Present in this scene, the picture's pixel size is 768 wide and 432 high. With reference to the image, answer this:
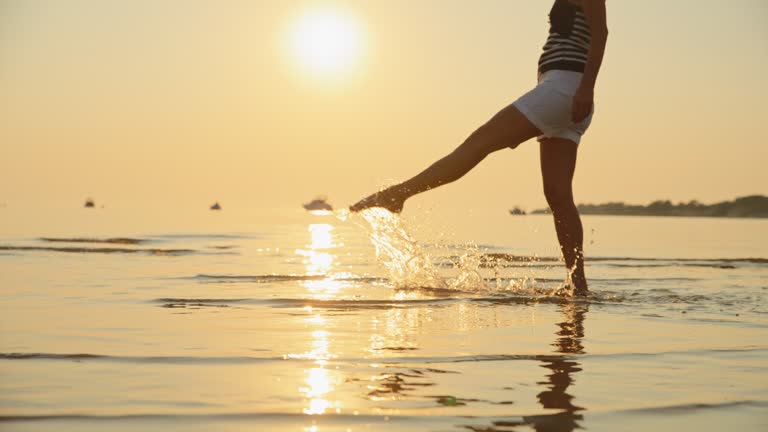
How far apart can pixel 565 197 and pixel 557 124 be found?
61cm

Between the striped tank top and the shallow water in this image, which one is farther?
the striped tank top

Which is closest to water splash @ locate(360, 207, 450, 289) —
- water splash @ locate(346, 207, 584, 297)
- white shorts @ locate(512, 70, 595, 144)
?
water splash @ locate(346, 207, 584, 297)

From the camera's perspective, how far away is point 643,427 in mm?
3328

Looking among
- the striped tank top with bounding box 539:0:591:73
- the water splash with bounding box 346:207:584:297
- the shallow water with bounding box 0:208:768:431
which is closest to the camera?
the shallow water with bounding box 0:208:768:431

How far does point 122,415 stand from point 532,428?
4.07ft

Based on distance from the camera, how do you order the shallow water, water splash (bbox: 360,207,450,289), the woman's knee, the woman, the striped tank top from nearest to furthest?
1. the shallow water
2. the woman
3. the striped tank top
4. the woman's knee
5. water splash (bbox: 360,207,450,289)

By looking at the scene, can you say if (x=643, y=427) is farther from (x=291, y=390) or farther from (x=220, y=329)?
(x=220, y=329)

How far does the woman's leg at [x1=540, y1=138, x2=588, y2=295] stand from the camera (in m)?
7.57

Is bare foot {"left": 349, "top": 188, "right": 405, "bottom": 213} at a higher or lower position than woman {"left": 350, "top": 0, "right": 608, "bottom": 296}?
lower

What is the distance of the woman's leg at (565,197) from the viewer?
7.57 meters

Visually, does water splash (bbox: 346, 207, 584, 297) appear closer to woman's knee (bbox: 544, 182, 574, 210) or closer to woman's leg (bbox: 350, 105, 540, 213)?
woman's leg (bbox: 350, 105, 540, 213)

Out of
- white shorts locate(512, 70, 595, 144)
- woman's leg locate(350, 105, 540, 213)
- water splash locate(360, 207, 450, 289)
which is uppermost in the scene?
white shorts locate(512, 70, 595, 144)

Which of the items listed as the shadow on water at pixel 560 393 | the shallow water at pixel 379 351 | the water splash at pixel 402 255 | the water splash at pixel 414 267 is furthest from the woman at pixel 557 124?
the shadow on water at pixel 560 393

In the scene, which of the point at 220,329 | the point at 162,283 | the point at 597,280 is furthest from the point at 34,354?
the point at 597,280
